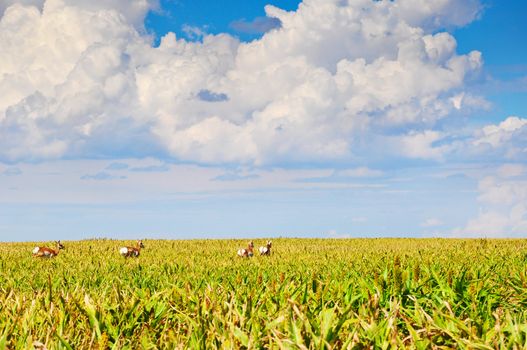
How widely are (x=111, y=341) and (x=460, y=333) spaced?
297 cm

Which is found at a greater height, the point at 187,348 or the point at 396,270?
the point at 396,270

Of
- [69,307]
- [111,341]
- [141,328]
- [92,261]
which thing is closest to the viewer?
[111,341]

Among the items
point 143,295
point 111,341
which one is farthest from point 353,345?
point 143,295

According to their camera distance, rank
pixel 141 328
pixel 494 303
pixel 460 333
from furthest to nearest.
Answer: pixel 494 303, pixel 141 328, pixel 460 333

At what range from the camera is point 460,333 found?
4.41 m

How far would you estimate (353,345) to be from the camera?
12.7 feet

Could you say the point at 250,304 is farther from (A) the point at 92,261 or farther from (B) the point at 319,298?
(A) the point at 92,261

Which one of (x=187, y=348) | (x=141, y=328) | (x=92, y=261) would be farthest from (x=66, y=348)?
(x=92, y=261)

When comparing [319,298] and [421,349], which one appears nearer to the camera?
[421,349]

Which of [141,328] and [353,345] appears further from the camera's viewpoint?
[141,328]

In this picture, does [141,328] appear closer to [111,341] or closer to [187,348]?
[111,341]

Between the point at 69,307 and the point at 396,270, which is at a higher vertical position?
the point at 396,270

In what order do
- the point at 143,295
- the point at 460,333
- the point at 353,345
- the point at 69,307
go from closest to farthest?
the point at 353,345
the point at 460,333
the point at 69,307
the point at 143,295

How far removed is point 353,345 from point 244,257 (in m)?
14.7
